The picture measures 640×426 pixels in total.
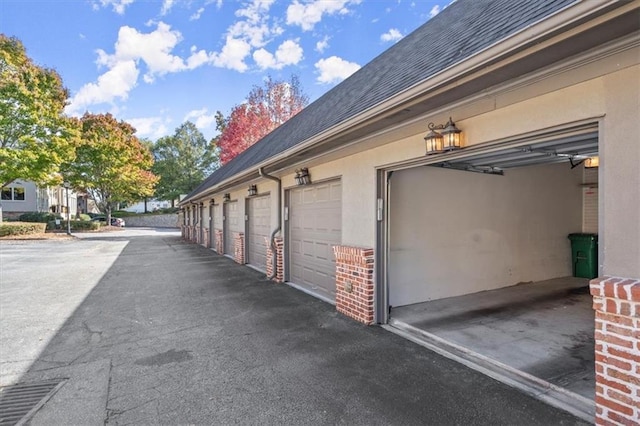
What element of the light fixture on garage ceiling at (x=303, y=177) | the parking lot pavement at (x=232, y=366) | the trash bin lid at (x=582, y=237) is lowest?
the parking lot pavement at (x=232, y=366)

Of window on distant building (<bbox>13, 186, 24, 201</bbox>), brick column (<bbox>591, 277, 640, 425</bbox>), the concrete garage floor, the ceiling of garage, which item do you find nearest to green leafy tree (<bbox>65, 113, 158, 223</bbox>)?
window on distant building (<bbox>13, 186, 24, 201</bbox>)

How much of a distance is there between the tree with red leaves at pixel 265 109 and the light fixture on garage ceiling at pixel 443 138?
79.2ft

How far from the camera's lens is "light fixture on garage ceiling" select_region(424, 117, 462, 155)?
11.6ft

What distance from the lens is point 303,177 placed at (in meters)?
6.84

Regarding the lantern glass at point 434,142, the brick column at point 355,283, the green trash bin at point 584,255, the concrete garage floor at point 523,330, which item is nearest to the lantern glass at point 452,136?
the lantern glass at point 434,142

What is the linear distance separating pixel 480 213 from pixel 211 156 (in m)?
42.3

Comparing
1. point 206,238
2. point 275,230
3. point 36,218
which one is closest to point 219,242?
point 206,238

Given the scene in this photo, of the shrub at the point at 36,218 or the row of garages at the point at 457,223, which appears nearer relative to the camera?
the row of garages at the point at 457,223

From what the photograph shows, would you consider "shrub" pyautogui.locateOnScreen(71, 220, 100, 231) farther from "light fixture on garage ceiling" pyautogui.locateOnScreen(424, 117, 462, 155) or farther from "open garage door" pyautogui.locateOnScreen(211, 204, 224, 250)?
"light fixture on garage ceiling" pyautogui.locateOnScreen(424, 117, 462, 155)

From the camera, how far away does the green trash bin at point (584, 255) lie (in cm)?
790

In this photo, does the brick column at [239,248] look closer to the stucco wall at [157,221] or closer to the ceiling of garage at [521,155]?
the ceiling of garage at [521,155]

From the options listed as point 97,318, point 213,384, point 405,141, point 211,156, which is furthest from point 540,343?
point 211,156

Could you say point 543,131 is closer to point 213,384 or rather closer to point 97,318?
point 213,384

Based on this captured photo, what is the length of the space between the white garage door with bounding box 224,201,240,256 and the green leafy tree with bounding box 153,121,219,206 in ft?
104
